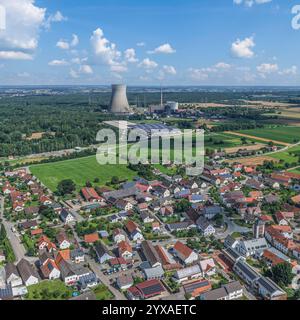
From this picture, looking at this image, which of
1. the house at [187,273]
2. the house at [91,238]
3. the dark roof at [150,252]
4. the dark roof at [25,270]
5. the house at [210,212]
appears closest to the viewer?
the dark roof at [25,270]

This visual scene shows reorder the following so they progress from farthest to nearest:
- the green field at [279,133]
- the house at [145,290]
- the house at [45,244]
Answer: the green field at [279,133] < the house at [45,244] < the house at [145,290]

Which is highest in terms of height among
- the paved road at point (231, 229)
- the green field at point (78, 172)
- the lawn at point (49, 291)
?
the green field at point (78, 172)

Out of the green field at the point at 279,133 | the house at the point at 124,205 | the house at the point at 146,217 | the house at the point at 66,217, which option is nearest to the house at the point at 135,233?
the house at the point at 146,217

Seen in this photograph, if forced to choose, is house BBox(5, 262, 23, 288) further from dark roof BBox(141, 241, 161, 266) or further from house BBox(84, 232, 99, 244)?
dark roof BBox(141, 241, 161, 266)

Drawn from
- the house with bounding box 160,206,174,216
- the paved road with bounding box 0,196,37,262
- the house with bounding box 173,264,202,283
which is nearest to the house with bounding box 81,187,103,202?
the house with bounding box 160,206,174,216

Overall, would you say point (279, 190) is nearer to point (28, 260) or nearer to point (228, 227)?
point (228, 227)

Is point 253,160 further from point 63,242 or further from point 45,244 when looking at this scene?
point 45,244

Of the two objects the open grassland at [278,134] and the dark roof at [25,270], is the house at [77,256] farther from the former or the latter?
the open grassland at [278,134]
